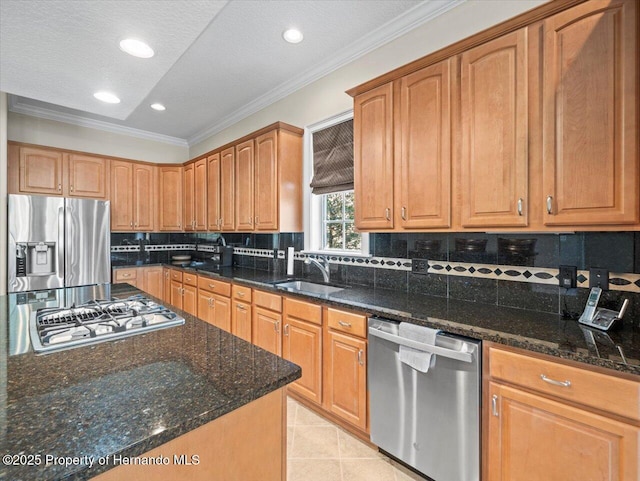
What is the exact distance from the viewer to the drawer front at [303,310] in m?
2.23

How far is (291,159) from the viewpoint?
3154 mm

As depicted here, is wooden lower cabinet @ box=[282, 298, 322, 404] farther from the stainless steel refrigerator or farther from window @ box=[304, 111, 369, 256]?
the stainless steel refrigerator

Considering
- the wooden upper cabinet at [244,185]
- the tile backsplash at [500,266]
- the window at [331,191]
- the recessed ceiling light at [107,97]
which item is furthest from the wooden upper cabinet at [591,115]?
the wooden upper cabinet at [244,185]

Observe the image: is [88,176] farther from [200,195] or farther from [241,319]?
[241,319]

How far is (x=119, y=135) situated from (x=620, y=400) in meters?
5.85

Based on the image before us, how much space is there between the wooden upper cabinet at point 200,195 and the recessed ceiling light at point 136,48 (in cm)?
274

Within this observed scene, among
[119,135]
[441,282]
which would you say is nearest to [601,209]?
[441,282]

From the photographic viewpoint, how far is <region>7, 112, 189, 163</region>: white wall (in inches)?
154

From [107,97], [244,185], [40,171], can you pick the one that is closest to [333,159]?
[244,185]

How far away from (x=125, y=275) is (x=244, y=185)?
2.24 meters

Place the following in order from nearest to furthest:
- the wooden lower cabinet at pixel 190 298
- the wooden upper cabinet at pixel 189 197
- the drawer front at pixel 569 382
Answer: the drawer front at pixel 569 382 < the wooden lower cabinet at pixel 190 298 < the wooden upper cabinet at pixel 189 197

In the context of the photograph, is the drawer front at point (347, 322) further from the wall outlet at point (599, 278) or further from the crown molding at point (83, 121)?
the crown molding at point (83, 121)

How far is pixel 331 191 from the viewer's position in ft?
9.53

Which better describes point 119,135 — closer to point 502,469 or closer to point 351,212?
point 351,212
